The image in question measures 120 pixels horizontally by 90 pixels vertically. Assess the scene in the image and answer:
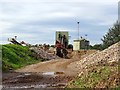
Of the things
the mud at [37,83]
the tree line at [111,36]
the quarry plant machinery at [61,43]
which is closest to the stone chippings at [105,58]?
the mud at [37,83]

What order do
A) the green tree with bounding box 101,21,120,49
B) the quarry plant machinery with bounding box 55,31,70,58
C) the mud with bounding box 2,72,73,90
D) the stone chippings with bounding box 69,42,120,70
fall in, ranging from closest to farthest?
1. the mud with bounding box 2,72,73,90
2. the stone chippings with bounding box 69,42,120,70
3. the quarry plant machinery with bounding box 55,31,70,58
4. the green tree with bounding box 101,21,120,49

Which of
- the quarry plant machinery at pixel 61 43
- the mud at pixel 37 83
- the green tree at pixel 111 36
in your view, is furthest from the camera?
the green tree at pixel 111 36

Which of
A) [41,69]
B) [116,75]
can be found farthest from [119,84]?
[41,69]

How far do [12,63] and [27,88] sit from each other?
15.5 m

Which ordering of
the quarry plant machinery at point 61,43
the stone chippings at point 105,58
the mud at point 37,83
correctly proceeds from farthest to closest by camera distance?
the quarry plant machinery at point 61,43
the stone chippings at point 105,58
the mud at point 37,83

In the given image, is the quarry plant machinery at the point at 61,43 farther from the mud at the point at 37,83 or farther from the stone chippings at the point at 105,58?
the mud at the point at 37,83

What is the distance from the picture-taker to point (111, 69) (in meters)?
15.3

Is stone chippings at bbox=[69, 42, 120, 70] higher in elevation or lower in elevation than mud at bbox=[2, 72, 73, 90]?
higher

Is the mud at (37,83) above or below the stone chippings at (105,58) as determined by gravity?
below

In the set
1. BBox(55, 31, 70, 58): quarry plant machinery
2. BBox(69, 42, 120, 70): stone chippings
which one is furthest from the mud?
BBox(55, 31, 70, 58): quarry plant machinery

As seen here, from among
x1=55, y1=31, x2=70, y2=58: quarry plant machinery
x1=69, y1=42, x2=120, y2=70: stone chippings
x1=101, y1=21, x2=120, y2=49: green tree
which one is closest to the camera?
x1=69, y1=42, x2=120, y2=70: stone chippings

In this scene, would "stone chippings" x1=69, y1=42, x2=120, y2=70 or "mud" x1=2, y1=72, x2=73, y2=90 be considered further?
"stone chippings" x1=69, y1=42, x2=120, y2=70

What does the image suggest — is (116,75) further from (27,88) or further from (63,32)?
(63,32)

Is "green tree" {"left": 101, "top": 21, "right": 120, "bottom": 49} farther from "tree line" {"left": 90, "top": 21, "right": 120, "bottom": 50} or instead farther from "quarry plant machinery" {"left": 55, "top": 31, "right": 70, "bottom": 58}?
"quarry plant machinery" {"left": 55, "top": 31, "right": 70, "bottom": 58}
